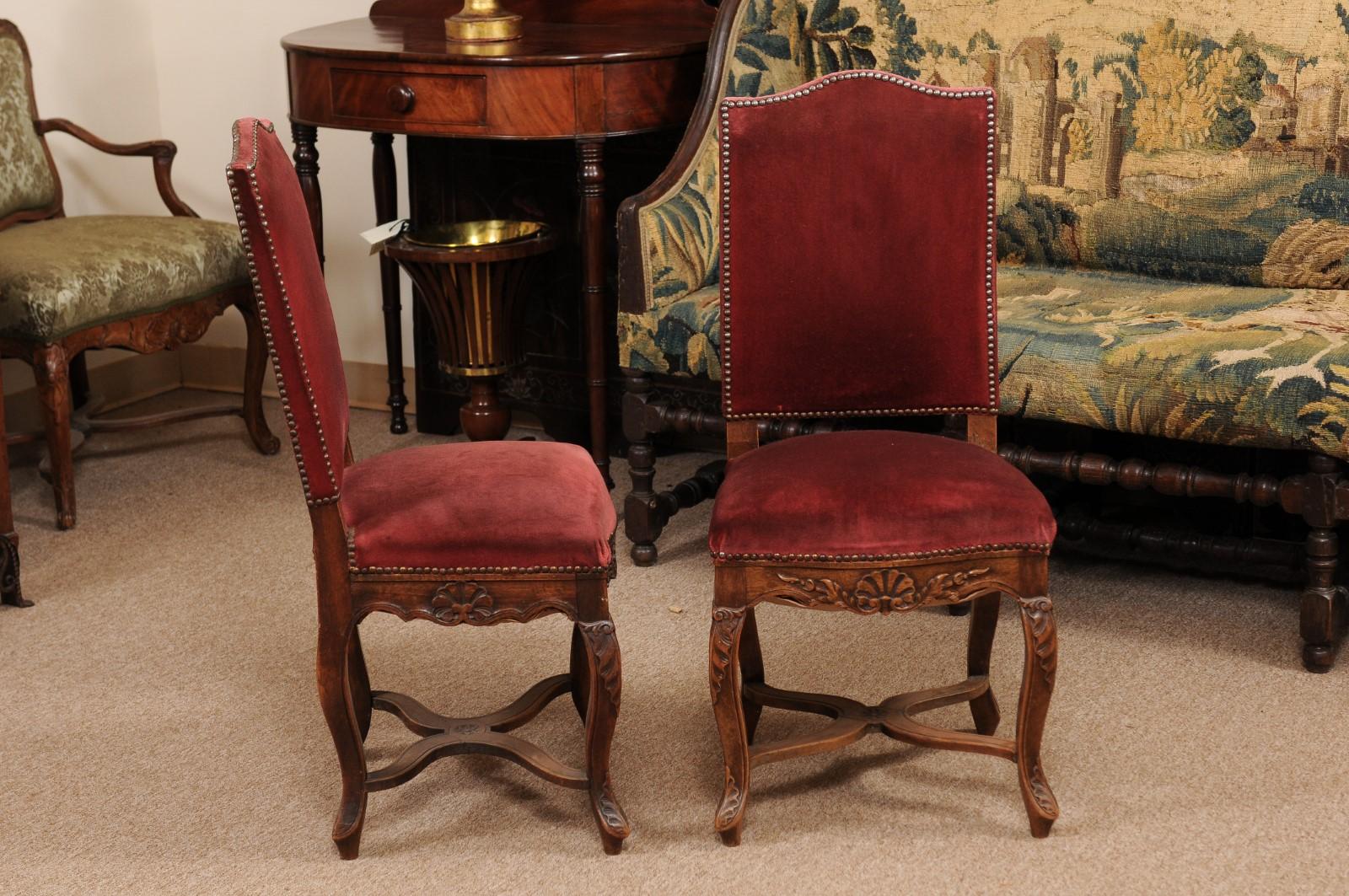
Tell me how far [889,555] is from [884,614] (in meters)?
0.18

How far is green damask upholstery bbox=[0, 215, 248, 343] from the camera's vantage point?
3.25 metres

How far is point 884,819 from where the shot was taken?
2.20 metres

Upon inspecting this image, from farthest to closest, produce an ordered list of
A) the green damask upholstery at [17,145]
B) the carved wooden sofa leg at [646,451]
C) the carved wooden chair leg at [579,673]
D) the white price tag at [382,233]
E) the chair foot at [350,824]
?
1. the green damask upholstery at [17,145]
2. the white price tag at [382,233]
3. the carved wooden sofa leg at [646,451]
4. the carved wooden chair leg at [579,673]
5. the chair foot at [350,824]

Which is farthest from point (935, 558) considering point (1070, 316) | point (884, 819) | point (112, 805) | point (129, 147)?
point (129, 147)

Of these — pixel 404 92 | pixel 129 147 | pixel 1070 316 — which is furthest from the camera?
pixel 129 147

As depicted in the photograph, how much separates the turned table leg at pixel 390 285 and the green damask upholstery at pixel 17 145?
0.82 metres

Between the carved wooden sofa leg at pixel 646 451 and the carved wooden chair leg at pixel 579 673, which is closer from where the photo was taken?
the carved wooden chair leg at pixel 579 673

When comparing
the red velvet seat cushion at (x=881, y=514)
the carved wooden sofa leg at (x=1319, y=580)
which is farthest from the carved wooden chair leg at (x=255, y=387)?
the carved wooden sofa leg at (x=1319, y=580)

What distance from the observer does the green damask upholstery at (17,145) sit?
12.1 ft

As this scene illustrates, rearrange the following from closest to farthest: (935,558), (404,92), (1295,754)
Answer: (935,558)
(1295,754)
(404,92)

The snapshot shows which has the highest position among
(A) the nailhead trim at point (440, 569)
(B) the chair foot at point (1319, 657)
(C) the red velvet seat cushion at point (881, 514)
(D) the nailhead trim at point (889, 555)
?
(C) the red velvet seat cushion at point (881, 514)

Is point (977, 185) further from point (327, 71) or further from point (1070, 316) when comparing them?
point (327, 71)

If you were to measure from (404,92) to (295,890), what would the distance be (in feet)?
5.81

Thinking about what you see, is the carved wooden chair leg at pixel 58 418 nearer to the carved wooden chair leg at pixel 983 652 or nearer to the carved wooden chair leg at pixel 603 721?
the carved wooden chair leg at pixel 603 721
